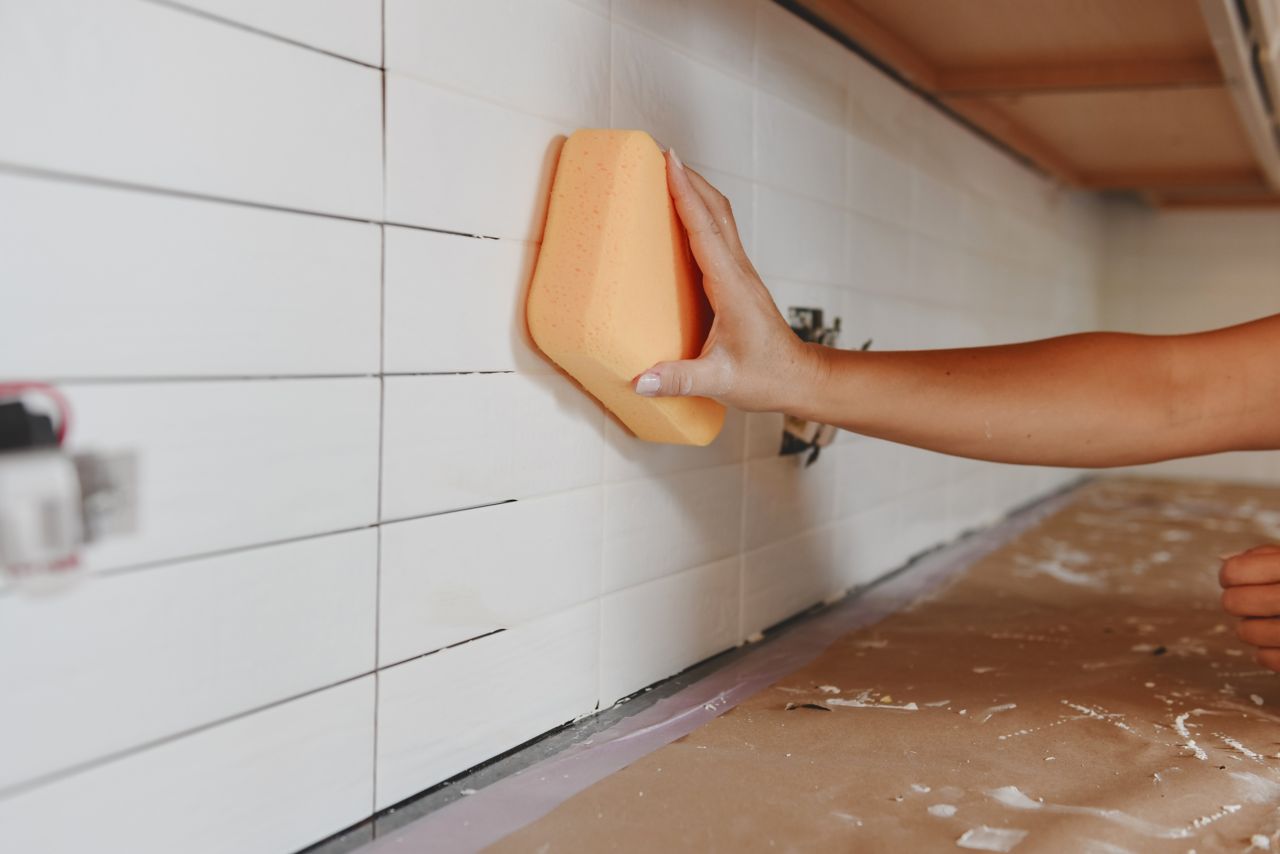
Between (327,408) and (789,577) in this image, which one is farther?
(789,577)

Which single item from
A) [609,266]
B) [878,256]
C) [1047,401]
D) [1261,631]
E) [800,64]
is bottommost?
[1261,631]

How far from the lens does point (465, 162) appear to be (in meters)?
0.84

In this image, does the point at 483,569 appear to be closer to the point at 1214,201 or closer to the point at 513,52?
the point at 513,52

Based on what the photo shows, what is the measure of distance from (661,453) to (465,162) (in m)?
0.41

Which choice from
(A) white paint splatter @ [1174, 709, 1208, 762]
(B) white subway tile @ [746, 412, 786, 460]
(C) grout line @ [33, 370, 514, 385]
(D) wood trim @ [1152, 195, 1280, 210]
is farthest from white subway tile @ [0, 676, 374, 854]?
(D) wood trim @ [1152, 195, 1280, 210]

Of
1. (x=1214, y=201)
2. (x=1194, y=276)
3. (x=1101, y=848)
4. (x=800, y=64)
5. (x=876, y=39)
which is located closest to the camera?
(x=1101, y=848)

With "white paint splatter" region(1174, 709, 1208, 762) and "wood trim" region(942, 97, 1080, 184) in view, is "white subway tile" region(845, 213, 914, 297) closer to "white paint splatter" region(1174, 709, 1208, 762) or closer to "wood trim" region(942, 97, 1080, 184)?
"wood trim" region(942, 97, 1080, 184)

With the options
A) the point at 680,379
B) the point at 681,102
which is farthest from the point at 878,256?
the point at 680,379

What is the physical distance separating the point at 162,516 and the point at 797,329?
0.95m

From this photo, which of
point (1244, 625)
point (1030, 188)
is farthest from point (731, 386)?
point (1030, 188)

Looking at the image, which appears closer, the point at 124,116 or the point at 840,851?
the point at 124,116

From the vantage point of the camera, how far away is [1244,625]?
1.12 m

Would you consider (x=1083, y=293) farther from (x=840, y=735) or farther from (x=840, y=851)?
(x=840, y=851)

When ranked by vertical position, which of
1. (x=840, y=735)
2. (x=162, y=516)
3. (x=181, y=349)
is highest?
(x=181, y=349)
